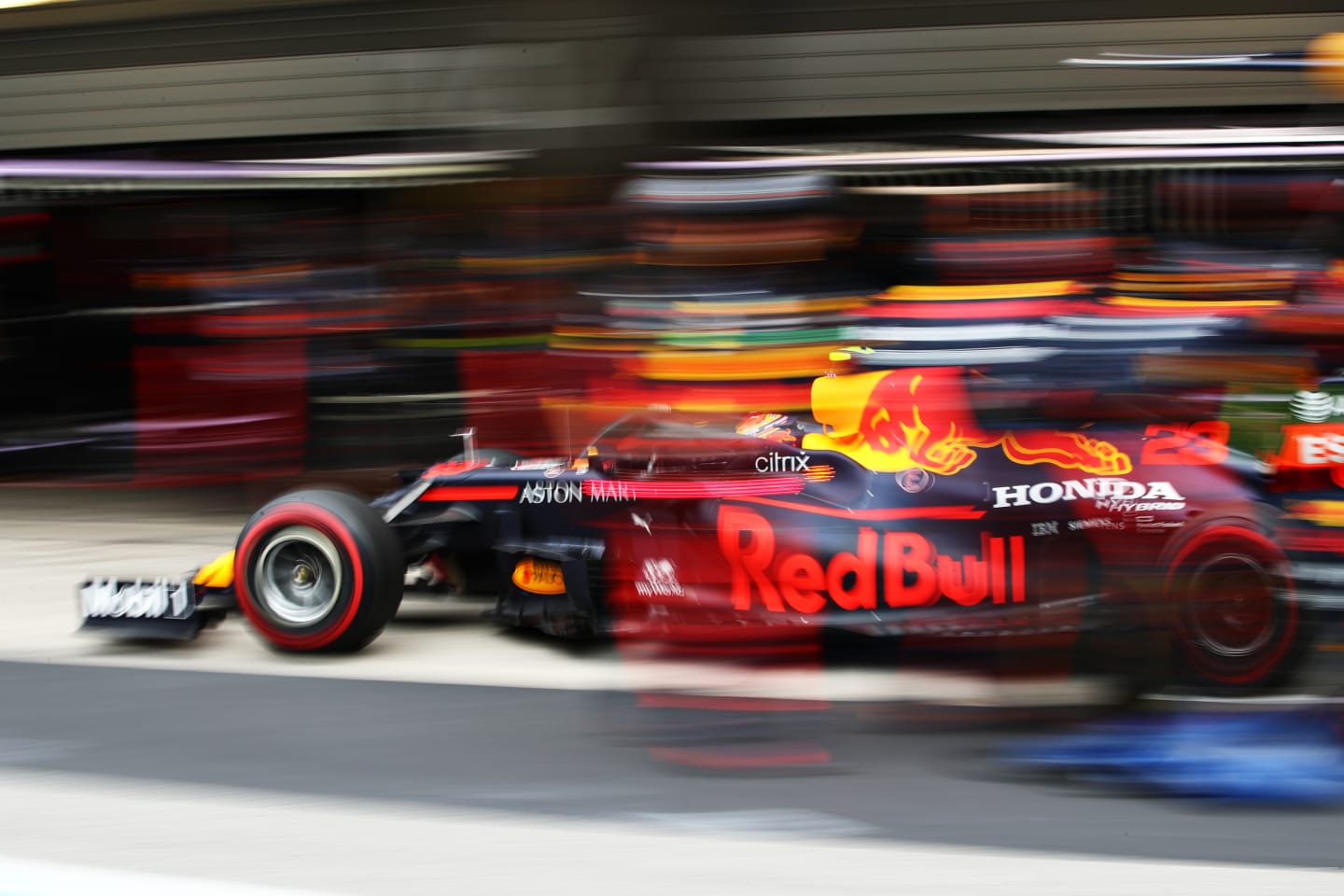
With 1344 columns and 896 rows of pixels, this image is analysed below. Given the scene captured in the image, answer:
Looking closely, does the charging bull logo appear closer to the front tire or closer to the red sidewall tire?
Result: the red sidewall tire

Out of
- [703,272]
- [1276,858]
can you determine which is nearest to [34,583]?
[703,272]

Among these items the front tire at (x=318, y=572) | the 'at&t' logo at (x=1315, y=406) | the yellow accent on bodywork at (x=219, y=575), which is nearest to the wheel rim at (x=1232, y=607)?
the 'at&t' logo at (x=1315, y=406)

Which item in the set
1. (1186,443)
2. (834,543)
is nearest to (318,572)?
(834,543)

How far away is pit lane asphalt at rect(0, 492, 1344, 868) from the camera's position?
11.1 ft

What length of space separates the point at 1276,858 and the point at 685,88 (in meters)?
2.20

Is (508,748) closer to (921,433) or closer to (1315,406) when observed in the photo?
(921,433)

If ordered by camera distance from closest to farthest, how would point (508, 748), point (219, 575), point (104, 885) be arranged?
point (104, 885), point (508, 748), point (219, 575)

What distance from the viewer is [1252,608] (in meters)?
4.20

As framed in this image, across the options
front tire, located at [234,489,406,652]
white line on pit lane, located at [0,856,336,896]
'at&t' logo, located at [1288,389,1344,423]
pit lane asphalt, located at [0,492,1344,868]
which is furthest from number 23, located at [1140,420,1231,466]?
white line on pit lane, located at [0,856,336,896]

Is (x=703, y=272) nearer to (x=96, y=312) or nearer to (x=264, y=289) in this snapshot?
(x=264, y=289)

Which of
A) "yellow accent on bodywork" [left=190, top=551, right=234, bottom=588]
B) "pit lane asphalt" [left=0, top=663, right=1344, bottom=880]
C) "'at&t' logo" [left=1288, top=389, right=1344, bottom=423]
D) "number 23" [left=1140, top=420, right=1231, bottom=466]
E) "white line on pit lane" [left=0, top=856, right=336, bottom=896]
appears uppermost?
"'at&t' logo" [left=1288, top=389, right=1344, bottom=423]

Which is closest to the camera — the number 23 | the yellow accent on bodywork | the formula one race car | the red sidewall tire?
the red sidewall tire

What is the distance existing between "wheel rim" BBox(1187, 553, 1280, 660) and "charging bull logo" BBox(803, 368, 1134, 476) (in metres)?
0.48

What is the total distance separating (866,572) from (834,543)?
153 millimetres
